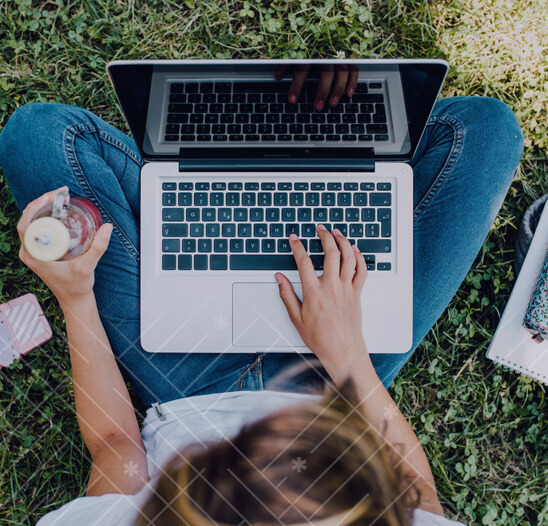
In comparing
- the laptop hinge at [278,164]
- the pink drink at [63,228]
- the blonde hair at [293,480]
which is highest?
the laptop hinge at [278,164]

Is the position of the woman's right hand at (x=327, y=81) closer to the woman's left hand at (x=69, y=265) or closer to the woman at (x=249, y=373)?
the woman at (x=249, y=373)

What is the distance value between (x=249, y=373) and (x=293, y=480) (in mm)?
335

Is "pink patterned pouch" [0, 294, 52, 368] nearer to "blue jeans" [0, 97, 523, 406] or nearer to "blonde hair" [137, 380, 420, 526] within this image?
"blue jeans" [0, 97, 523, 406]

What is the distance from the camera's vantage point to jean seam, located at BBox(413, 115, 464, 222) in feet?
4.22

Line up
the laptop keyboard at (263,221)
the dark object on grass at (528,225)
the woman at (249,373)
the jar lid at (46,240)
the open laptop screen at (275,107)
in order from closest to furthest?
1. the jar lid at (46,240)
2. the open laptop screen at (275,107)
3. the woman at (249,373)
4. the laptop keyboard at (263,221)
5. the dark object on grass at (528,225)

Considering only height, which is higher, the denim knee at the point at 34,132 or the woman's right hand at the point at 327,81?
the woman's right hand at the point at 327,81

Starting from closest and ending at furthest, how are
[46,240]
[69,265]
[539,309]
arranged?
[46,240], [69,265], [539,309]

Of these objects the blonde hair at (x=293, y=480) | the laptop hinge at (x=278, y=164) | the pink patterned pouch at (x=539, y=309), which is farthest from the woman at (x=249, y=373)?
the pink patterned pouch at (x=539, y=309)

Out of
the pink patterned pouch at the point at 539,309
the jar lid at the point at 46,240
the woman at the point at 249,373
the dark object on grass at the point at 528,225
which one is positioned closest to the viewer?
the jar lid at the point at 46,240

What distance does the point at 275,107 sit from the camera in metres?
1.11

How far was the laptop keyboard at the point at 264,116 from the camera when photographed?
109cm

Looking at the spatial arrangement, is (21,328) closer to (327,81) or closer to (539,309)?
(327,81)

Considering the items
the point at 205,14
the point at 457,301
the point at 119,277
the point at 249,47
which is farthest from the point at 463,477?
the point at 205,14

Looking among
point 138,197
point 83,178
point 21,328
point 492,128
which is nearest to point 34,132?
point 83,178
